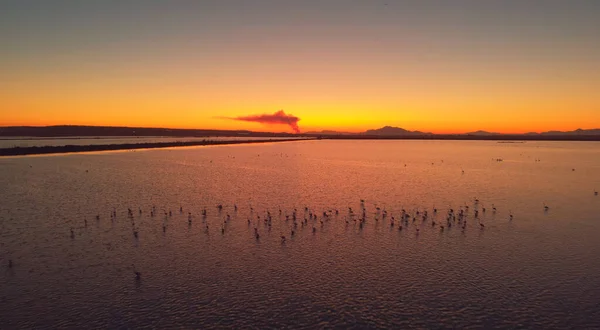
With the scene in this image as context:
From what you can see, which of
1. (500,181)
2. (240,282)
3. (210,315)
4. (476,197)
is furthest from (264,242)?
(500,181)

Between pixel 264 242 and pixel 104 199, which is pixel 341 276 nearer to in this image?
pixel 264 242

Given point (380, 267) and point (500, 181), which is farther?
point (500, 181)

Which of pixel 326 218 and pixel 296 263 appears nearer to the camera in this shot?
pixel 296 263

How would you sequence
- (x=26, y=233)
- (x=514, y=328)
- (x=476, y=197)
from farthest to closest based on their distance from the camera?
1. (x=476, y=197)
2. (x=26, y=233)
3. (x=514, y=328)

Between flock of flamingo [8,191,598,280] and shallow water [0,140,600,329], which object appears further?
flock of flamingo [8,191,598,280]

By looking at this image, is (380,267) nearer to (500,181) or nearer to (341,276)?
(341,276)

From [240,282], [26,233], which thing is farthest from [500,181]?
[26,233]

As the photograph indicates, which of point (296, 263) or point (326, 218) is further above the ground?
point (326, 218)

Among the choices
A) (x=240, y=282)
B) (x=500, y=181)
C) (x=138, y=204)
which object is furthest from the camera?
(x=500, y=181)

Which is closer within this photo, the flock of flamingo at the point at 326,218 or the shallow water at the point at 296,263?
the shallow water at the point at 296,263
